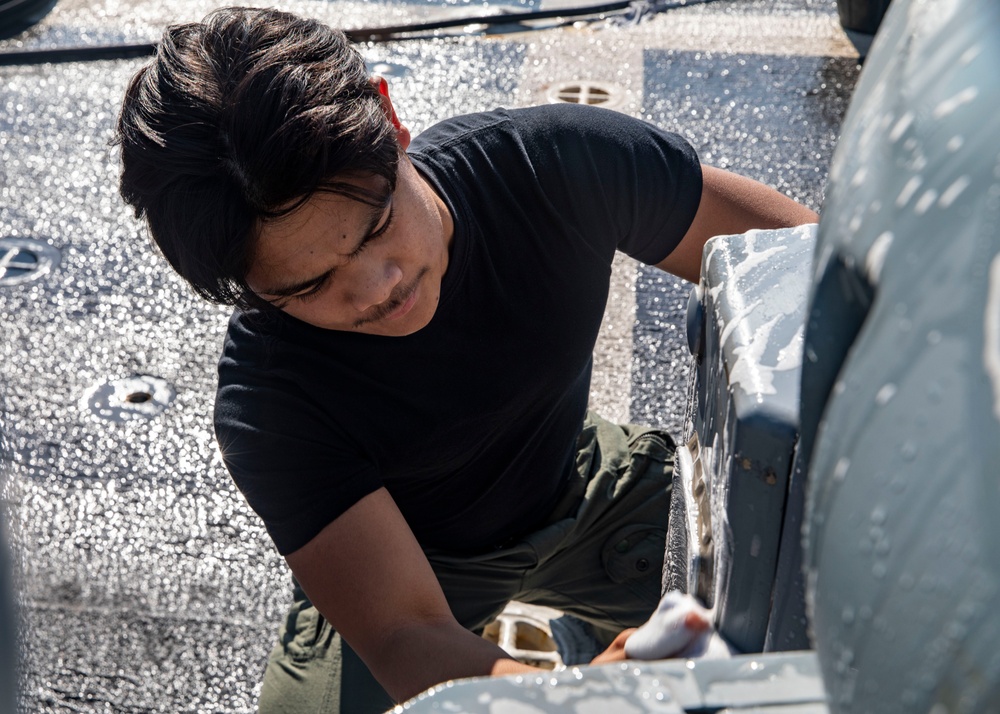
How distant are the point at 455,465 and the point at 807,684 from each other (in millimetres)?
1057

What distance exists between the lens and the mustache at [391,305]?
1.50 meters

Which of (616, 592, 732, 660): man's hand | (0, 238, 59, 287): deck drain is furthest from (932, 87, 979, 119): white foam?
(0, 238, 59, 287): deck drain

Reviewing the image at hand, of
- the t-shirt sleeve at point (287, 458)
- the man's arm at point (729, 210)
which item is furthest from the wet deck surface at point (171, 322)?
the man's arm at point (729, 210)

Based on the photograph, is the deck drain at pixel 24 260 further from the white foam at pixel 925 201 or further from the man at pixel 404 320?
the white foam at pixel 925 201

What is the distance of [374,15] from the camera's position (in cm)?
453

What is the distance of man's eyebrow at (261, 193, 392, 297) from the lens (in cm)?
141

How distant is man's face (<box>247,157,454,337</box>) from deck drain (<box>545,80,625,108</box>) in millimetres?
2367

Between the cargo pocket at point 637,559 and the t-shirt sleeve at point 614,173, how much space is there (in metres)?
0.56

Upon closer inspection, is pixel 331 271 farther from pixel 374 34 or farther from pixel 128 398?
pixel 374 34

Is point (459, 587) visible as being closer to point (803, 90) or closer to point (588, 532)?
point (588, 532)

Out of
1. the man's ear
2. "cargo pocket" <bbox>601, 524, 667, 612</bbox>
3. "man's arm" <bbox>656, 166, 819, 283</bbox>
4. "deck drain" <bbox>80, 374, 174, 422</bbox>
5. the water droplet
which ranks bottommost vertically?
"deck drain" <bbox>80, 374, 174, 422</bbox>

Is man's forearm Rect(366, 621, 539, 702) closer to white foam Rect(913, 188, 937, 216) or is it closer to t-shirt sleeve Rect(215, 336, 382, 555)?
t-shirt sleeve Rect(215, 336, 382, 555)

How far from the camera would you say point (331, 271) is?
141 centimetres

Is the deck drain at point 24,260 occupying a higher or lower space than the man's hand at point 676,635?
lower
